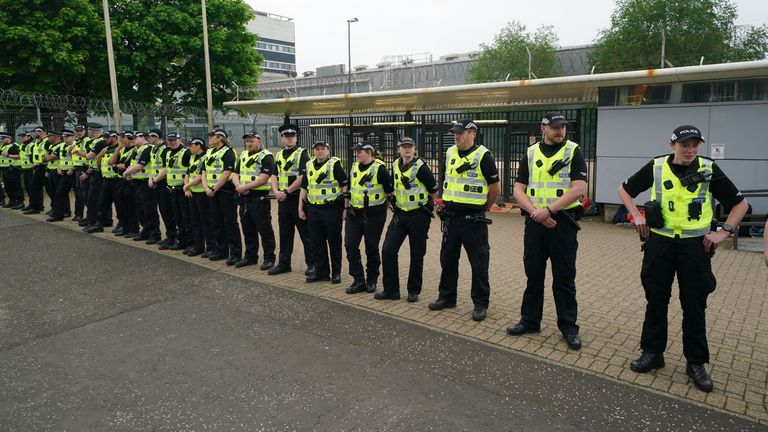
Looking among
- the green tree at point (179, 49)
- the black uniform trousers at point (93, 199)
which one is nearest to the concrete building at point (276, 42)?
the green tree at point (179, 49)

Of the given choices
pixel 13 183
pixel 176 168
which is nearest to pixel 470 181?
pixel 176 168

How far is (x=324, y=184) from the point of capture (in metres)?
7.14

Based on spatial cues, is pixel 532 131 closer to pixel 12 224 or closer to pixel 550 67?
pixel 12 224

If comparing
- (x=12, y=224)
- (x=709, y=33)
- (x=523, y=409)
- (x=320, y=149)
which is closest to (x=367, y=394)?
(x=523, y=409)

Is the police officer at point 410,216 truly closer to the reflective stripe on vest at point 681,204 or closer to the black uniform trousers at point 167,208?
→ the reflective stripe on vest at point 681,204

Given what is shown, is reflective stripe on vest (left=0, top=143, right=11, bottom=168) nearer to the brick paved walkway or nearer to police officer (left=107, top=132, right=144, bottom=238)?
police officer (left=107, top=132, right=144, bottom=238)

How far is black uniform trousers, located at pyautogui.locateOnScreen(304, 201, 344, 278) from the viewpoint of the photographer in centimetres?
721

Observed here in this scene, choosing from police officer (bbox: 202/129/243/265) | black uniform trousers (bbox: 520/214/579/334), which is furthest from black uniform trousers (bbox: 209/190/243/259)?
black uniform trousers (bbox: 520/214/579/334)

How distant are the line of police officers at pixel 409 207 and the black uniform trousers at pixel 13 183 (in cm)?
339

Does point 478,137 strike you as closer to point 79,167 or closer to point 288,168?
point 288,168

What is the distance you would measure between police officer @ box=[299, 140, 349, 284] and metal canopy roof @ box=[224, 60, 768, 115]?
19.7 ft

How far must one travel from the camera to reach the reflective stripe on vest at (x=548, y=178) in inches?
195

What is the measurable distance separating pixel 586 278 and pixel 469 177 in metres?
2.94

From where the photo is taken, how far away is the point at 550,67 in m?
42.0
